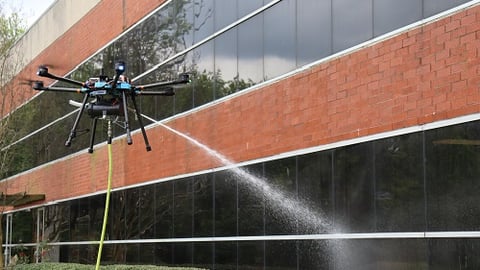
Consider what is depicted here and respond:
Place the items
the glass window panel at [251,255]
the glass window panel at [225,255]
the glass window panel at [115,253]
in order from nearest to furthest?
the glass window panel at [251,255] < the glass window panel at [225,255] < the glass window panel at [115,253]

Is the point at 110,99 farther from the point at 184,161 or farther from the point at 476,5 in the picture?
the point at 184,161

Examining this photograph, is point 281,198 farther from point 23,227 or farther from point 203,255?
point 23,227

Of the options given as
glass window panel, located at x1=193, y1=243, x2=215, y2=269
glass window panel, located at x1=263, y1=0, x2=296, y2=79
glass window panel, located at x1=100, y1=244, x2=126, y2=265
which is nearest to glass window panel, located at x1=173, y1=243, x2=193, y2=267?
glass window panel, located at x1=193, y1=243, x2=215, y2=269

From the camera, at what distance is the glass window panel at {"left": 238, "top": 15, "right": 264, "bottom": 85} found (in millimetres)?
15359

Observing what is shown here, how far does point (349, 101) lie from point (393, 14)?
5.49ft

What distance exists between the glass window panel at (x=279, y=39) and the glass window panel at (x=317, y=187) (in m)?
1.98

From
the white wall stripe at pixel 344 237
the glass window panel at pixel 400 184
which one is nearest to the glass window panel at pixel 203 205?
the white wall stripe at pixel 344 237

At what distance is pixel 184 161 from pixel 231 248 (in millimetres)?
3424

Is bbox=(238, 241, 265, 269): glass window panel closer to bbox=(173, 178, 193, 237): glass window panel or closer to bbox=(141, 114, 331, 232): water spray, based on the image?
bbox=(141, 114, 331, 232): water spray

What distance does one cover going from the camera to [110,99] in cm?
1012

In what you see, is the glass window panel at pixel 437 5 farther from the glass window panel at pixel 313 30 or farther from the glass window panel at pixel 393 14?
the glass window panel at pixel 313 30

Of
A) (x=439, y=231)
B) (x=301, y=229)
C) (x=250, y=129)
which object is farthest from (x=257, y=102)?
(x=439, y=231)

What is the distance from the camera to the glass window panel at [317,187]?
1270 cm

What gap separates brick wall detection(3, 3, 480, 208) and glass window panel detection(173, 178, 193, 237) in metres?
0.37
